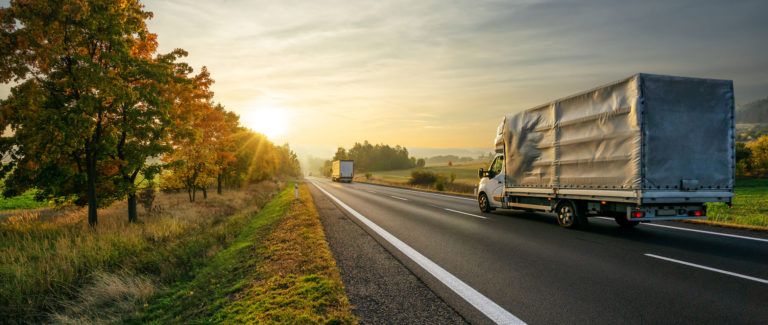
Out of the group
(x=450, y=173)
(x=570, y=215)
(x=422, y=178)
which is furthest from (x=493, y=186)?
(x=450, y=173)

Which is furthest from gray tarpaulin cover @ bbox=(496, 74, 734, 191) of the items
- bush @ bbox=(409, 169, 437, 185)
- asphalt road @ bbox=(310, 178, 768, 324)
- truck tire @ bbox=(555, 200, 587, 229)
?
bush @ bbox=(409, 169, 437, 185)

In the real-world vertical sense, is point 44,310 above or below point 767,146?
below

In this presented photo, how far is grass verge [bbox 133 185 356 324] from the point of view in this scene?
13.4 feet

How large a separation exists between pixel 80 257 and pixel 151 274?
278 centimetres

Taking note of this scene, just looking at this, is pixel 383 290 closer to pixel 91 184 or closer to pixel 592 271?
pixel 592 271

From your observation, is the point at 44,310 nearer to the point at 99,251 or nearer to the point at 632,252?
the point at 99,251

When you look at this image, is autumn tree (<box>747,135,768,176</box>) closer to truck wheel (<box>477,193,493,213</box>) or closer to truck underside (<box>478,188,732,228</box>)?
truck wheel (<box>477,193,493,213</box>)

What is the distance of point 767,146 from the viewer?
52.8m

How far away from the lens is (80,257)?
935 cm

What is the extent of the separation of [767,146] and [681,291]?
234ft

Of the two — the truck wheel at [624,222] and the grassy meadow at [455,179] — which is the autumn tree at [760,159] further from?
the truck wheel at [624,222]

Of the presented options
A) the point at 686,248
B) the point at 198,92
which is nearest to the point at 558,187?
the point at 686,248

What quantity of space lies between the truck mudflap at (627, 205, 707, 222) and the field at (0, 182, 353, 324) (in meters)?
6.66

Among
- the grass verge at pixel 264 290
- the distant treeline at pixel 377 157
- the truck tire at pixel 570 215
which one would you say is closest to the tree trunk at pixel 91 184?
the grass verge at pixel 264 290
